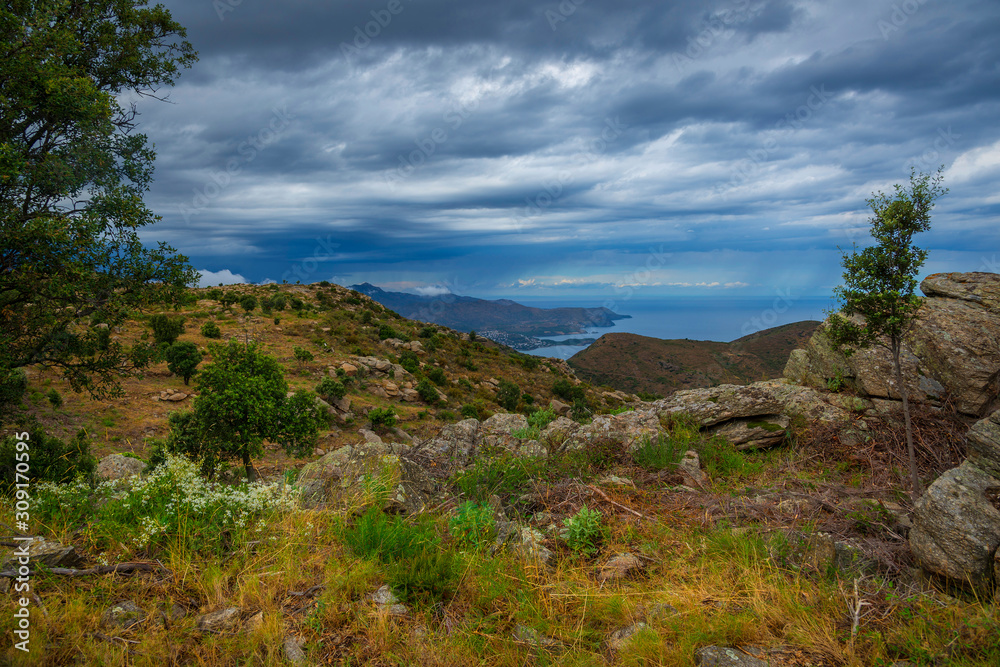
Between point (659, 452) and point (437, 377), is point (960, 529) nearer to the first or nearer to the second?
point (659, 452)

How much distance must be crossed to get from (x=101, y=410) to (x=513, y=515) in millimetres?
14741

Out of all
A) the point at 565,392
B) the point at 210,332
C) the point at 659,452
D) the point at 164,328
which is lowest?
the point at 565,392

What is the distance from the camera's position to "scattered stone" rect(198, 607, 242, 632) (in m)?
3.49

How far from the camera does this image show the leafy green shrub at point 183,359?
1666 centimetres

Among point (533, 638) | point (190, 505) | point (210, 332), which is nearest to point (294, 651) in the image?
point (533, 638)

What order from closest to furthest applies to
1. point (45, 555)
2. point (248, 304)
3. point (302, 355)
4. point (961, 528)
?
point (45, 555)
point (961, 528)
point (302, 355)
point (248, 304)

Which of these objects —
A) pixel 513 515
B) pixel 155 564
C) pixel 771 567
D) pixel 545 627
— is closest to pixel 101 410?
pixel 155 564

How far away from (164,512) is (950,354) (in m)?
11.3

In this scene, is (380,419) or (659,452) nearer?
(659,452)

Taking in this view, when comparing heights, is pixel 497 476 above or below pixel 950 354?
below

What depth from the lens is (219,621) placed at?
3.53 m

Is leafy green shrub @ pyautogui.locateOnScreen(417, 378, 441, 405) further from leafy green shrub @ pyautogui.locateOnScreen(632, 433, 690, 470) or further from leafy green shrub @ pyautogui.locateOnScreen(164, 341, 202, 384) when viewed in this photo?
leafy green shrub @ pyautogui.locateOnScreen(632, 433, 690, 470)

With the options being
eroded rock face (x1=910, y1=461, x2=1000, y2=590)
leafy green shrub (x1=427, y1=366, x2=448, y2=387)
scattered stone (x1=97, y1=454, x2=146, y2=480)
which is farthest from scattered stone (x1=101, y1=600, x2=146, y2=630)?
leafy green shrub (x1=427, y1=366, x2=448, y2=387)

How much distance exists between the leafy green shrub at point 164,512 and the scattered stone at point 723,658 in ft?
13.6
